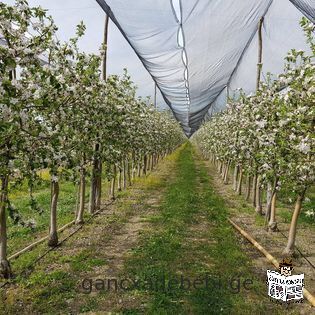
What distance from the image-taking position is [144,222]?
12.8 m

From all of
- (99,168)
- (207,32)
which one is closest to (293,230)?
(99,168)

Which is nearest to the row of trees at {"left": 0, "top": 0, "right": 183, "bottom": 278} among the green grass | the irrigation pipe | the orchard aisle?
the orchard aisle

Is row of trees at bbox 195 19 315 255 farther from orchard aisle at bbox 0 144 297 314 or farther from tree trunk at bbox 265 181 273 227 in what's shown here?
orchard aisle at bbox 0 144 297 314

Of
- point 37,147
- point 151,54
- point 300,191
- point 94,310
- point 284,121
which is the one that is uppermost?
point 151,54

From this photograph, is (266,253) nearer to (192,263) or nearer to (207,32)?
(192,263)

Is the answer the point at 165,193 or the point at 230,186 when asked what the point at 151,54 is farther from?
the point at 230,186

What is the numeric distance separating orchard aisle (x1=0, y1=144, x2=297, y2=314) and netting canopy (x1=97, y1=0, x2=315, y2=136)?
5996 millimetres

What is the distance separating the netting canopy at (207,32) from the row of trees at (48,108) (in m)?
2.04

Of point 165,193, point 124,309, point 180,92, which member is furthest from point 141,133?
point 124,309

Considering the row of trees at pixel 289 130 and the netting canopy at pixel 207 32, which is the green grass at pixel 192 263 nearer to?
the row of trees at pixel 289 130

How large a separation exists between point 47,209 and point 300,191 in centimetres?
881

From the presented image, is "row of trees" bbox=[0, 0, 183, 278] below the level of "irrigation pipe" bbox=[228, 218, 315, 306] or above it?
above

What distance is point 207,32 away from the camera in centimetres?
1326

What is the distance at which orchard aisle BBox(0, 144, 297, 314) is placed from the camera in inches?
271
